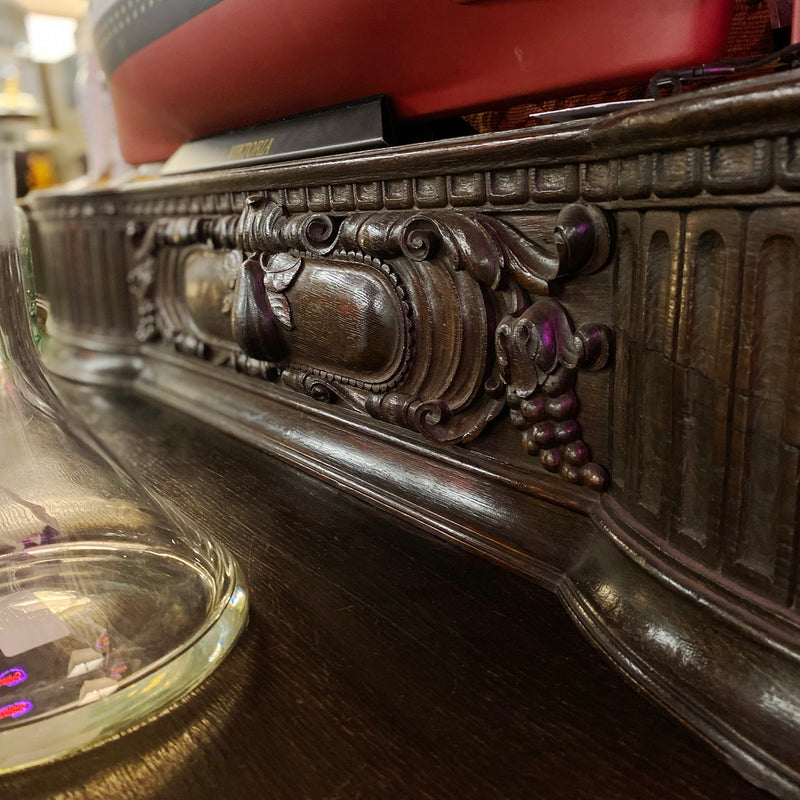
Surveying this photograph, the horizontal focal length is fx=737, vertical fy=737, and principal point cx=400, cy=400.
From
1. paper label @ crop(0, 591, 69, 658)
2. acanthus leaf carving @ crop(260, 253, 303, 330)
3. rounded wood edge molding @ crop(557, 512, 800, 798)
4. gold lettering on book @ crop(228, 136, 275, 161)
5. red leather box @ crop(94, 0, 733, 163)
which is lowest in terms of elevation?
rounded wood edge molding @ crop(557, 512, 800, 798)

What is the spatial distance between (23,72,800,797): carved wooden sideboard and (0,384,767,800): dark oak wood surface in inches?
1.0

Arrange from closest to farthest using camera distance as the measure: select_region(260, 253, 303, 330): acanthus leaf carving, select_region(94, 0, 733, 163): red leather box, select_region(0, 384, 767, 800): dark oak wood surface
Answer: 1. select_region(0, 384, 767, 800): dark oak wood surface
2. select_region(94, 0, 733, 163): red leather box
3. select_region(260, 253, 303, 330): acanthus leaf carving

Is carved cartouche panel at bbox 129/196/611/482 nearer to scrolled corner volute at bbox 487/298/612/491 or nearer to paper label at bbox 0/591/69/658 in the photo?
scrolled corner volute at bbox 487/298/612/491

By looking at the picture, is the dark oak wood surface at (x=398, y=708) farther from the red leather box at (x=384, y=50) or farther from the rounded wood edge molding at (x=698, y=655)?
the red leather box at (x=384, y=50)

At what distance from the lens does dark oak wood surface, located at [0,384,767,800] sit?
1.13 feet

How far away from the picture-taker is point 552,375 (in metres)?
0.53

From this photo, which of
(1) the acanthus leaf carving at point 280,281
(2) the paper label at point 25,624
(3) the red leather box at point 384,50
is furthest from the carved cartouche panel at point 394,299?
(2) the paper label at point 25,624

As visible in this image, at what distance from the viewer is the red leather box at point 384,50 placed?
494 mm

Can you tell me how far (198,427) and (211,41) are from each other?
464 mm

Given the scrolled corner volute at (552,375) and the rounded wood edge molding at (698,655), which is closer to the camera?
the rounded wood edge molding at (698,655)

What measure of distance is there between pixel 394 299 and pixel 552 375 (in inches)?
7.5

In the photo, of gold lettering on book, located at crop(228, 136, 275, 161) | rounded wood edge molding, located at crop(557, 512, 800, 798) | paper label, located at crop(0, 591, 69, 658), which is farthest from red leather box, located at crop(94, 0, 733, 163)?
paper label, located at crop(0, 591, 69, 658)

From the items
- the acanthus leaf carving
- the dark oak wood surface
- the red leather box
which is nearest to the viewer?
the dark oak wood surface

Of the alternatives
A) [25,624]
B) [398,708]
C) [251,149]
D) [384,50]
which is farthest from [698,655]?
[251,149]
